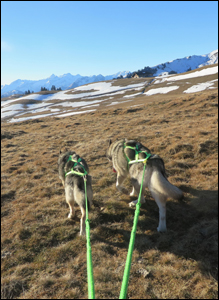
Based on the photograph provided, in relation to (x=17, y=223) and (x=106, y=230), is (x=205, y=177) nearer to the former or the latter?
(x=106, y=230)

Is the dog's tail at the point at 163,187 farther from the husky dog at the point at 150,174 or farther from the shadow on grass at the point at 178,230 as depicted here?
the shadow on grass at the point at 178,230

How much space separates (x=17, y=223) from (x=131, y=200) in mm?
4079

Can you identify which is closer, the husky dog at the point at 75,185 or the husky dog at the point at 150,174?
the husky dog at the point at 150,174

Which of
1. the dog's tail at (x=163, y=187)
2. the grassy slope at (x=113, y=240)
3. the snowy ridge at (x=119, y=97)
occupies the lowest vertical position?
the grassy slope at (x=113, y=240)

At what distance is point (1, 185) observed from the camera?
9.30m

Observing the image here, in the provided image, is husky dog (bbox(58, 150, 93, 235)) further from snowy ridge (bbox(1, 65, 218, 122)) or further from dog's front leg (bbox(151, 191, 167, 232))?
snowy ridge (bbox(1, 65, 218, 122))

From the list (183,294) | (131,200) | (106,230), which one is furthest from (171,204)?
(183,294)

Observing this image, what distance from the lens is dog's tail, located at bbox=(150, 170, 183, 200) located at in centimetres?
445

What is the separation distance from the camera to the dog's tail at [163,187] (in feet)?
14.6

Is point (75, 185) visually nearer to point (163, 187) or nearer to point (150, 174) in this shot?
point (150, 174)

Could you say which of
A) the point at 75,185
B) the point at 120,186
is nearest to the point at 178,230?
the point at 120,186

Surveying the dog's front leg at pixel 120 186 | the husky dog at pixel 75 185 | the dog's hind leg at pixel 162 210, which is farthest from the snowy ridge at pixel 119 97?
the dog's hind leg at pixel 162 210

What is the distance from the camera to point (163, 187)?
14.8 feet

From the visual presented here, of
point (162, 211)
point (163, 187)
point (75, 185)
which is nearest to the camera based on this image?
point (163, 187)
